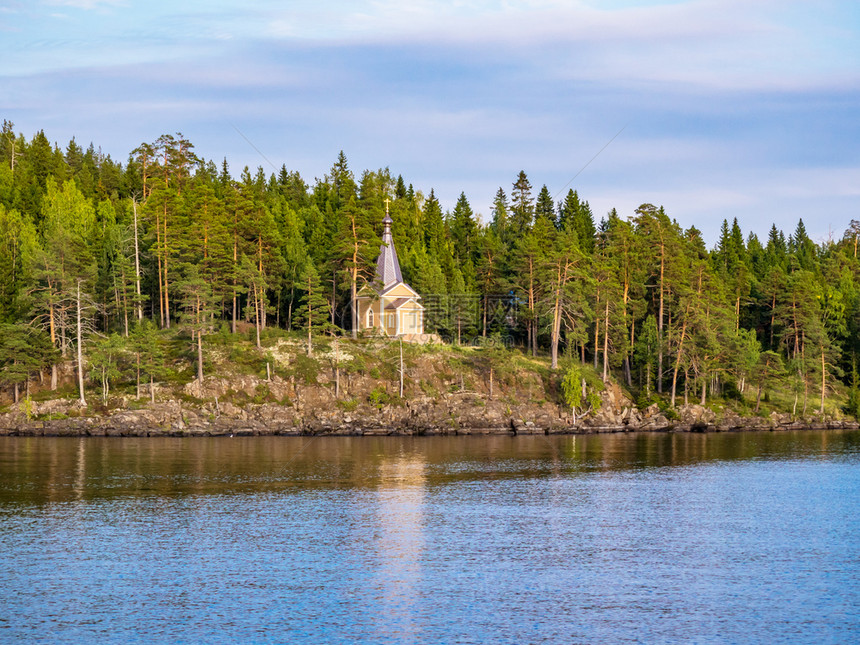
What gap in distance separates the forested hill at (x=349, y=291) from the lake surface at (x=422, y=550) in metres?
27.4

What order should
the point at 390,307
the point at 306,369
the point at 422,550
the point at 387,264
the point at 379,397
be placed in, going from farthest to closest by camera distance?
1. the point at 387,264
2. the point at 390,307
3. the point at 306,369
4. the point at 379,397
5. the point at 422,550

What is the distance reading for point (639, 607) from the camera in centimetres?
2709

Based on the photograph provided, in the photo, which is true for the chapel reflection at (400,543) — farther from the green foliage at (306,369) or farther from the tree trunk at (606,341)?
the tree trunk at (606,341)

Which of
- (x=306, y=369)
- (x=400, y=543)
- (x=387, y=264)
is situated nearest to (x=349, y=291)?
(x=387, y=264)

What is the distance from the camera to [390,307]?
97.1 metres

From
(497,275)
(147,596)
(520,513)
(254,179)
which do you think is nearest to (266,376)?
(497,275)

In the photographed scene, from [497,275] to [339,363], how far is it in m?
31.8

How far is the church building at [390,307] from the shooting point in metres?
96.9

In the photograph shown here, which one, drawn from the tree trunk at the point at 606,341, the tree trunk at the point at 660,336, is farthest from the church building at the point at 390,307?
the tree trunk at the point at 660,336

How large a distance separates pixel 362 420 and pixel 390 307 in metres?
18.2

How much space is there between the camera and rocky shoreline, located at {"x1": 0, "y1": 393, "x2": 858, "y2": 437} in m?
77.0

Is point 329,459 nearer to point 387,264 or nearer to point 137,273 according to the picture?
point 137,273

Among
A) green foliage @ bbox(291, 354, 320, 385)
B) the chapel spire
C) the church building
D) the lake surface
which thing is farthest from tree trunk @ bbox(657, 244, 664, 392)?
green foliage @ bbox(291, 354, 320, 385)

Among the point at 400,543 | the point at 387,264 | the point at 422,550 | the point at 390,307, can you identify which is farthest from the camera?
the point at 387,264
